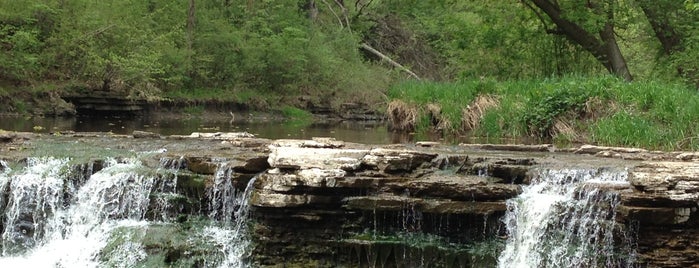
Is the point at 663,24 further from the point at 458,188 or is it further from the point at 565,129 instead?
the point at 458,188

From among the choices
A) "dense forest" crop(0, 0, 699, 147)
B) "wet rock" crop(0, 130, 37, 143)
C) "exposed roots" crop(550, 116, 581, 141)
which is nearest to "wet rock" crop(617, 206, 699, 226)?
"exposed roots" crop(550, 116, 581, 141)

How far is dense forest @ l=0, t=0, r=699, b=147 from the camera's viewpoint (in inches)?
728

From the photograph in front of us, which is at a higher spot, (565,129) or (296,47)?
(296,47)

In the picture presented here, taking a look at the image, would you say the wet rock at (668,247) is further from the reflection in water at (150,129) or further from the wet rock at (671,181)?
the reflection in water at (150,129)

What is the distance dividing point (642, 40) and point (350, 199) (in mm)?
15137

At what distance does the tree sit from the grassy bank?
2.87 metres

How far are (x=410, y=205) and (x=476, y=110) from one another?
8.31 meters

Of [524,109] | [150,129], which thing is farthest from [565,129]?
[150,129]

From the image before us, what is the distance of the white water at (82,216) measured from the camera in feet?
27.5

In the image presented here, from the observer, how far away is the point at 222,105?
26.8 metres

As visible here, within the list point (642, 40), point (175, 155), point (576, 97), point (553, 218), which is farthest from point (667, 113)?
point (642, 40)

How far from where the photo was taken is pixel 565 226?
7.45m

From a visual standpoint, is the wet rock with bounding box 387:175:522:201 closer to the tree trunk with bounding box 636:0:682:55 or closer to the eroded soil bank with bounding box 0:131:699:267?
the eroded soil bank with bounding box 0:131:699:267

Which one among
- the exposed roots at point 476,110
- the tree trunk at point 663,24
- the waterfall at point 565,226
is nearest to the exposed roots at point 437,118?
the exposed roots at point 476,110
